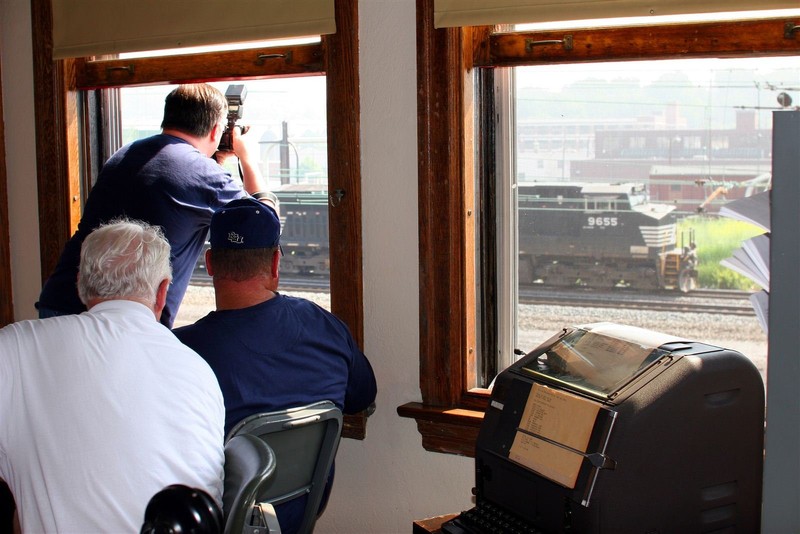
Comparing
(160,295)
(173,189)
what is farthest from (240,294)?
(173,189)

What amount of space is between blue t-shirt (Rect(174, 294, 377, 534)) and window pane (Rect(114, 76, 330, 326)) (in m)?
0.75

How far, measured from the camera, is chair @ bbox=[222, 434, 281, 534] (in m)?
1.45

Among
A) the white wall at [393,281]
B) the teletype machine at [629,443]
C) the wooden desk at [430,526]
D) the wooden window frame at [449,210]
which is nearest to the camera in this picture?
the teletype machine at [629,443]

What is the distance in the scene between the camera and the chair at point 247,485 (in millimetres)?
1445

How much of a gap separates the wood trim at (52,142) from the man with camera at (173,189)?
1.92 ft

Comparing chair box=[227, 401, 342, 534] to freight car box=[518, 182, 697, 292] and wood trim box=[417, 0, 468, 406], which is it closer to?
wood trim box=[417, 0, 468, 406]

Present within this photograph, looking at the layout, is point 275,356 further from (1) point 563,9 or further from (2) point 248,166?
(1) point 563,9

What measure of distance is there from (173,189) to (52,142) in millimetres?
903

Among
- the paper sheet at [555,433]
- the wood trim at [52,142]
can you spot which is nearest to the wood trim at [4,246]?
the wood trim at [52,142]

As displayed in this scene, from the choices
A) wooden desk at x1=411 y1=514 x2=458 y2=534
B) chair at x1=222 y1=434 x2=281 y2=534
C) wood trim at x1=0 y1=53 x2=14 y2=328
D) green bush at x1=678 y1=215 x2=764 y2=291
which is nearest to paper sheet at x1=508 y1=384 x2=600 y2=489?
wooden desk at x1=411 y1=514 x2=458 y2=534

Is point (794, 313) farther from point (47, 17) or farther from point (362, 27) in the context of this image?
point (47, 17)

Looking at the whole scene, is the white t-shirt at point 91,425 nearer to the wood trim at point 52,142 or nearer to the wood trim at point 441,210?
the wood trim at point 441,210

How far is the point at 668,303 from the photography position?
7.75 ft

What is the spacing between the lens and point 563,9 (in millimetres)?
2180
